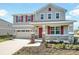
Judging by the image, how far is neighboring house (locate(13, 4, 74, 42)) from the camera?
15969 mm

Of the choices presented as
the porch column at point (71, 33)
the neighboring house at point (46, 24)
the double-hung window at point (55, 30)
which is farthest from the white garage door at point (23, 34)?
the porch column at point (71, 33)

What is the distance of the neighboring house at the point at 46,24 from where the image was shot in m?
16.0

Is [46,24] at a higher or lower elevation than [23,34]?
higher

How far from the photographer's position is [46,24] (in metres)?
17.4

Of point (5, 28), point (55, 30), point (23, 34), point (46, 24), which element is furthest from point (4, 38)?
point (55, 30)

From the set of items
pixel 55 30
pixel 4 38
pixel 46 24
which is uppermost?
pixel 46 24

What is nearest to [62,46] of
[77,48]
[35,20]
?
[77,48]

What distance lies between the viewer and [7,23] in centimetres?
1472

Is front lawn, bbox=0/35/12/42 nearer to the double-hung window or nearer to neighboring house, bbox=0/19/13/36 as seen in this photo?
neighboring house, bbox=0/19/13/36

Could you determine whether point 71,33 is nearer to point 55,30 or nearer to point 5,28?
point 55,30

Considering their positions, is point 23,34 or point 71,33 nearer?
point 71,33

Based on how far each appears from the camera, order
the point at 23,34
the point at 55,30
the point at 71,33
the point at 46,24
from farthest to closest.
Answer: the point at 46,24 → the point at 55,30 → the point at 23,34 → the point at 71,33

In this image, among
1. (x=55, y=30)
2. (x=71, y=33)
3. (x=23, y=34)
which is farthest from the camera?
(x=55, y=30)

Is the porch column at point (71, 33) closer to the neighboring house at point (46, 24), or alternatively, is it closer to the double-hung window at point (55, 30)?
the neighboring house at point (46, 24)
